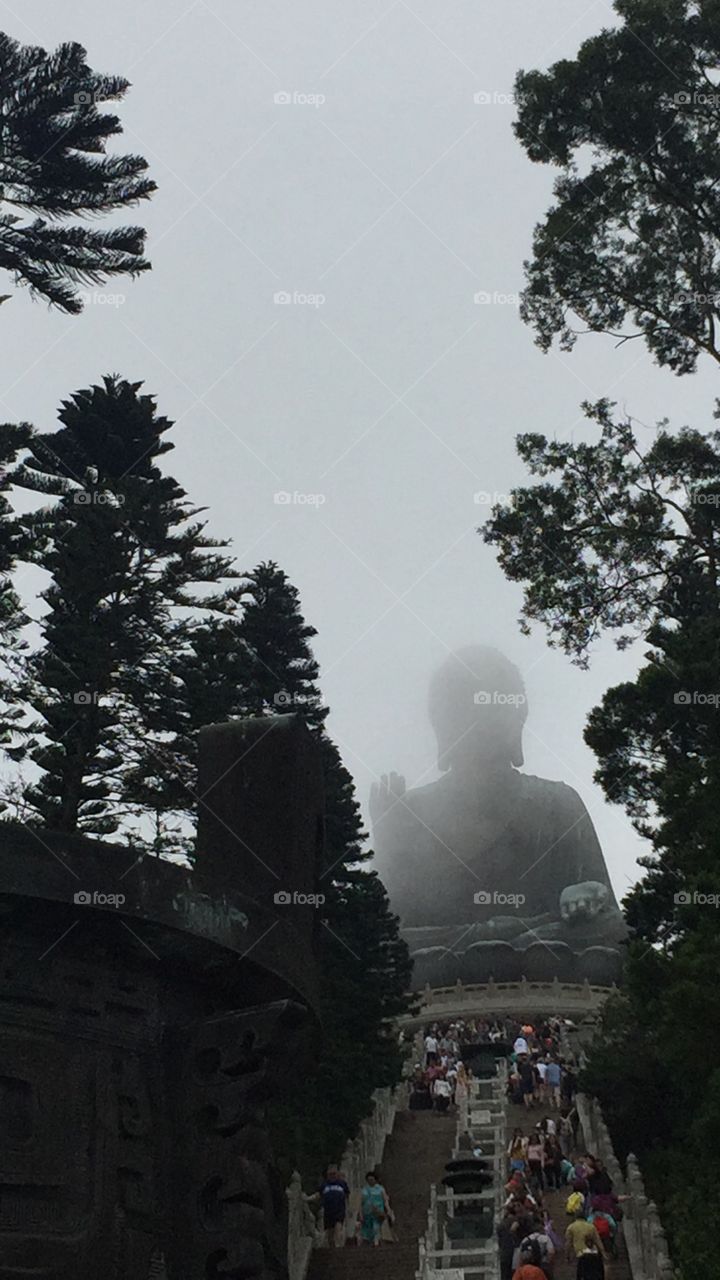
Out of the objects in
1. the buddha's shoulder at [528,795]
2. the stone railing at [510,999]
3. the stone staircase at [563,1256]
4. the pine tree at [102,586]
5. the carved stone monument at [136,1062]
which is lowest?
the stone staircase at [563,1256]

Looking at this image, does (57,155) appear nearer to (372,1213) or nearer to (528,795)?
(372,1213)

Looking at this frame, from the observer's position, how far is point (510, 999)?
120ft

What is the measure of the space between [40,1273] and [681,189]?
42.8 ft

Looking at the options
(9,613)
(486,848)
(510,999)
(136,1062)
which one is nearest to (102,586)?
(9,613)

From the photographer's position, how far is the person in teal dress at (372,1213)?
44.3ft

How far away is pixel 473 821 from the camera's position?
171ft

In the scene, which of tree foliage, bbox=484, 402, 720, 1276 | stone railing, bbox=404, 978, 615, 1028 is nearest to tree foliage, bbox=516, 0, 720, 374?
tree foliage, bbox=484, 402, 720, 1276

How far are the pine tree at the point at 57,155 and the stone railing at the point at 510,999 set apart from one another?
24.2 metres

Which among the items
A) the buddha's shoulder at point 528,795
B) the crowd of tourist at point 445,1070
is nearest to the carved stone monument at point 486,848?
the buddha's shoulder at point 528,795

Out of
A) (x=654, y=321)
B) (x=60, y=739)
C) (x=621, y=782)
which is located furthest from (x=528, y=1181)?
(x=654, y=321)

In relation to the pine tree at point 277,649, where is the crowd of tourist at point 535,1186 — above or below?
below

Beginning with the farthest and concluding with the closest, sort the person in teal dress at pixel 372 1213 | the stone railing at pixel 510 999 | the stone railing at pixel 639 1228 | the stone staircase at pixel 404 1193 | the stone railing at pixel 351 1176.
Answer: the stone railing at pixel 510 999 < the person in teal dress at pixel 372 1213 < the stone staircase at pixel 404 1193 < the stone railing at pixel 351 1176 < the stone railing at pixel 639 1228

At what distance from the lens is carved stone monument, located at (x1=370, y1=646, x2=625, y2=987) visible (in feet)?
150

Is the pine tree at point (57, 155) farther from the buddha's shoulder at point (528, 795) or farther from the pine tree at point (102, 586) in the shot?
the buddha's shoulder at point (528, 795)
